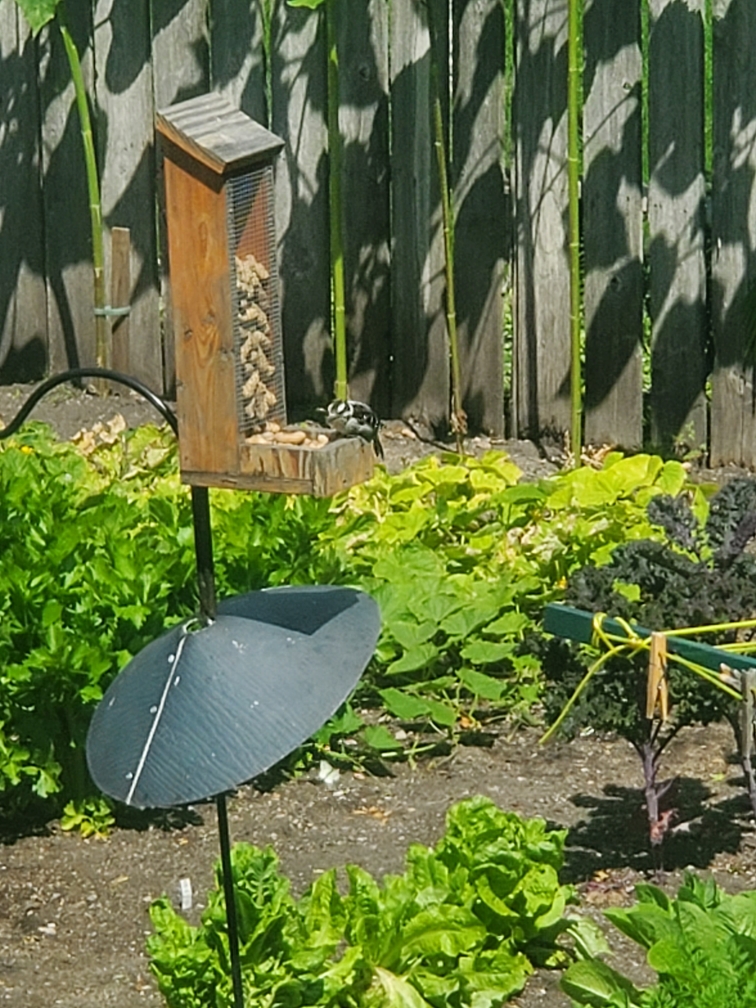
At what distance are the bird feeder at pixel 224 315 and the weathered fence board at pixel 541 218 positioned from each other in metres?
4.18

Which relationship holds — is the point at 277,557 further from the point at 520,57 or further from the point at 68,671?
the point at 520,57

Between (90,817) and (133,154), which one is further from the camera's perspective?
(133,154)

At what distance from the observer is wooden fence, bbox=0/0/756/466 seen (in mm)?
7004

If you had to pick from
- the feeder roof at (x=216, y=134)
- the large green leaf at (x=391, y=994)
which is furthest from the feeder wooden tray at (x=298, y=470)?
the large green leaf at (x=391, y=994)

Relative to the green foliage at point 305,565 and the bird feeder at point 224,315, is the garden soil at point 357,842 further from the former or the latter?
the bird feeder at point 224,315

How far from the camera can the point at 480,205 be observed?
7340mm

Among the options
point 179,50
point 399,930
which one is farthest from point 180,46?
point 399,930

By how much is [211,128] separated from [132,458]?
407cm

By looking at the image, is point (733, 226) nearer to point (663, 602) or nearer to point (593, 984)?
point (663, 602)

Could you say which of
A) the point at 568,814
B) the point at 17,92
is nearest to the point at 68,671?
the point at 568,814

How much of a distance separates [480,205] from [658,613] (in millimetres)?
3533

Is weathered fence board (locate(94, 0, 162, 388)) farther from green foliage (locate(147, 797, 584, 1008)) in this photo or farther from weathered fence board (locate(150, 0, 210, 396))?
green foliage (locate(147, 797, 584, 1008))

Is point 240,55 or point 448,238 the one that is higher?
point 240,55

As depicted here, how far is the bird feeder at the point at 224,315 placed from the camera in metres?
2.90
